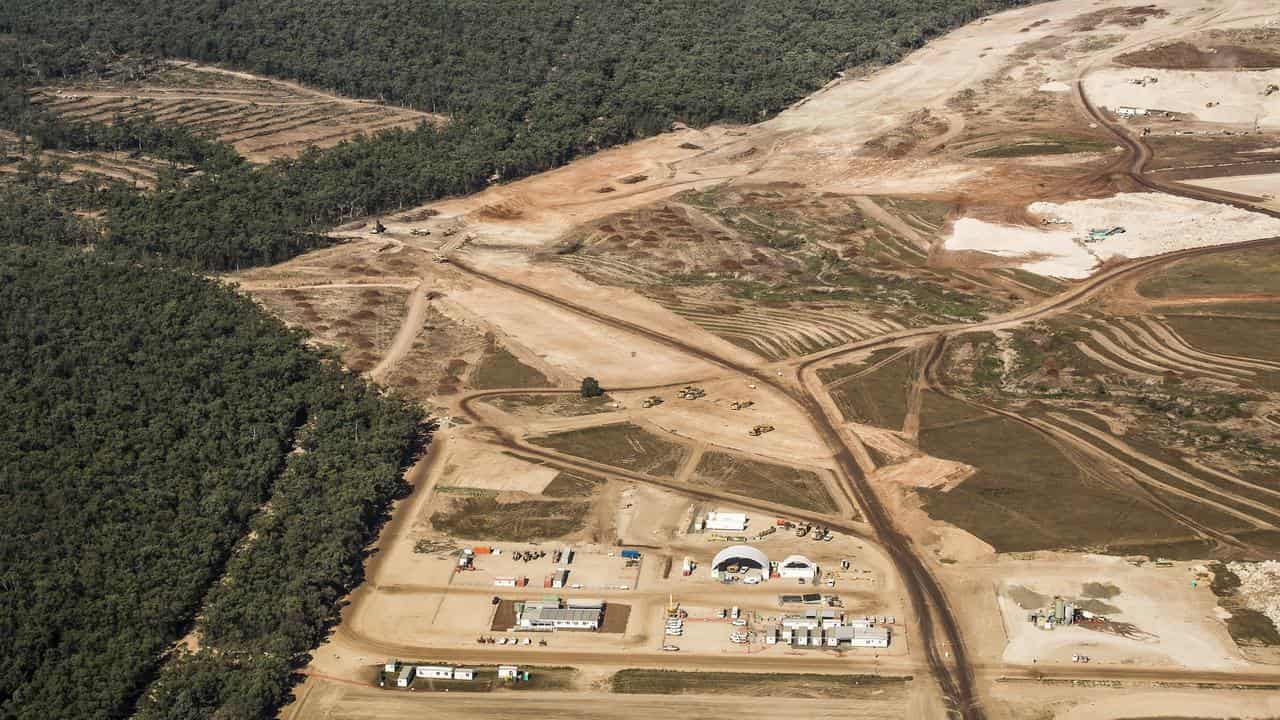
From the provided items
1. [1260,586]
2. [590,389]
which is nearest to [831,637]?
[1260,586]

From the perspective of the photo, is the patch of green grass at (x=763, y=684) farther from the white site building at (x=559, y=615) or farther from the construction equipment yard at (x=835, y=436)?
the white site building at (x=559, y=615)

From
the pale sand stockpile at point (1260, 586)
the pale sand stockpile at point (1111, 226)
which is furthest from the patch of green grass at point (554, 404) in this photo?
the pale sand stockpile at point (1111, 226)

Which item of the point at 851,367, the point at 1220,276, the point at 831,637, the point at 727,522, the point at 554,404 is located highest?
the point at 554,404

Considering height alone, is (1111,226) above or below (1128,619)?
above

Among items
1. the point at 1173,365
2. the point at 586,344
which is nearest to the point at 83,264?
the point at 586,344

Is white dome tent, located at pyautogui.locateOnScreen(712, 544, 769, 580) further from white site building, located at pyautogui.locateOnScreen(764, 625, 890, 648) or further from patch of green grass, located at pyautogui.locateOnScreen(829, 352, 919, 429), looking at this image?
patch of green grass, located at pyautogui.locateOnScreen(829, 352, 919, 429)

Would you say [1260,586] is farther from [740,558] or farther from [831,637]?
[740,558]

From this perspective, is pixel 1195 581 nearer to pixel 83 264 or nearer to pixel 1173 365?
pixel 1173 365
